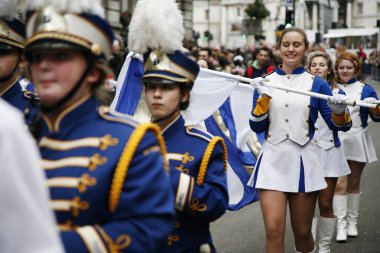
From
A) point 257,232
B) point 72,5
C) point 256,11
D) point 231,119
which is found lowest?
point 257,232

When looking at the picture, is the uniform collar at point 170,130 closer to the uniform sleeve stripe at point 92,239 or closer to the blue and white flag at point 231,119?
the uniform sleeve stripe at point 92,239

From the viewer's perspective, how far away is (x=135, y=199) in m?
2.29

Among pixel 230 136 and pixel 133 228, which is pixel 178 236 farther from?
pixel 230 136

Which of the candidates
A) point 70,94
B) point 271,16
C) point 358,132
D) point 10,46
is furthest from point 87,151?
point 271,16

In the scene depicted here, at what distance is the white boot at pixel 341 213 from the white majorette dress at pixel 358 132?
20.3 inches

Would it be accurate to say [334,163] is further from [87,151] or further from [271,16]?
[271,16]

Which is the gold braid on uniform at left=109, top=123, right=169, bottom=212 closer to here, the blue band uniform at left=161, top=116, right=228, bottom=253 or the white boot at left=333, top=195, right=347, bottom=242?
the blue band uniform at left=161, top=116, right=228, bottom=253

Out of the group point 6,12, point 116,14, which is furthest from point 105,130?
point 116,14

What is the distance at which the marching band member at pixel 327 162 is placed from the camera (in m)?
6.59

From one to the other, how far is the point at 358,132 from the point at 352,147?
0.82ft

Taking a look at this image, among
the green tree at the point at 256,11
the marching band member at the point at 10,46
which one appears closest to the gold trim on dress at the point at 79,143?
the marching band member at the point at 10,46

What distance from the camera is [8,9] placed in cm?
394

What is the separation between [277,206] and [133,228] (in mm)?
3213

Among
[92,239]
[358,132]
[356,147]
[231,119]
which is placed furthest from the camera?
[358,132]
